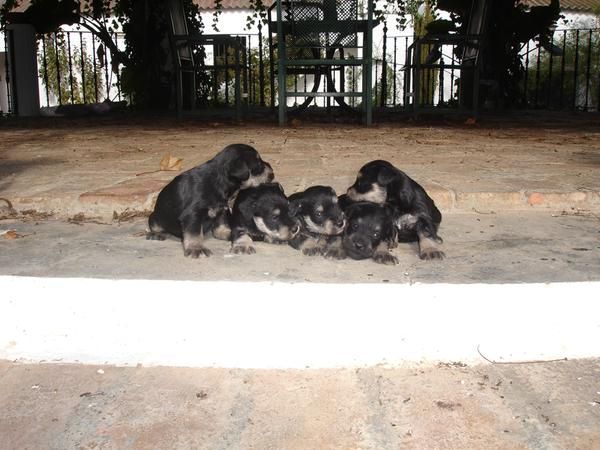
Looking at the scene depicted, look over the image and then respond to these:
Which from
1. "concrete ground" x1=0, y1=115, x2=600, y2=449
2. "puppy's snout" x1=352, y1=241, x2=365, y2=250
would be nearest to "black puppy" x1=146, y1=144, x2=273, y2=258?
"concrete ground" x1=0, y1=115, x2=600, y2=449

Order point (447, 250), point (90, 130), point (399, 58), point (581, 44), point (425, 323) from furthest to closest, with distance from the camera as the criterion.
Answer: point (399, 58) < point (581, 44) < point (90, 130) < point (447, 250) < point (425, 323)

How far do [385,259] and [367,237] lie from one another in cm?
15

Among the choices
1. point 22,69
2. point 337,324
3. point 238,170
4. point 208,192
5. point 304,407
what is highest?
point 22,69

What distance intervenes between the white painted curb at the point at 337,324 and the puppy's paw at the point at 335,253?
0.51 meters

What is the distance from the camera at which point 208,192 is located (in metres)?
3.27

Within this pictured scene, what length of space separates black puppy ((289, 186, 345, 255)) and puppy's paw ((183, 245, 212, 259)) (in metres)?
0.42

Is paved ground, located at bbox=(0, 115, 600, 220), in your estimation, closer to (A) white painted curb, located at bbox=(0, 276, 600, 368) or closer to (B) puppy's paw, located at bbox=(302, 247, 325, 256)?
(B) puppy's paw, located at bbox=(302, 247, 325, 256)

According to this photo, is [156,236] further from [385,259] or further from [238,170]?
[385,259]

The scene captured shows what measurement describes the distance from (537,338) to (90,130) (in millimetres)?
6616

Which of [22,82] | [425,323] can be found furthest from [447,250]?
[22,82]

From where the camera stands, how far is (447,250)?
3.07 m

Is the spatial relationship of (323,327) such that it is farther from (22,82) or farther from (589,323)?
(22,82)

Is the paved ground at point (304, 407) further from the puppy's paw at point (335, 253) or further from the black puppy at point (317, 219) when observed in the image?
the black puppy at point (317, 219)

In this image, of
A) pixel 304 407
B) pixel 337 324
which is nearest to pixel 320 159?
pixel 337 324
